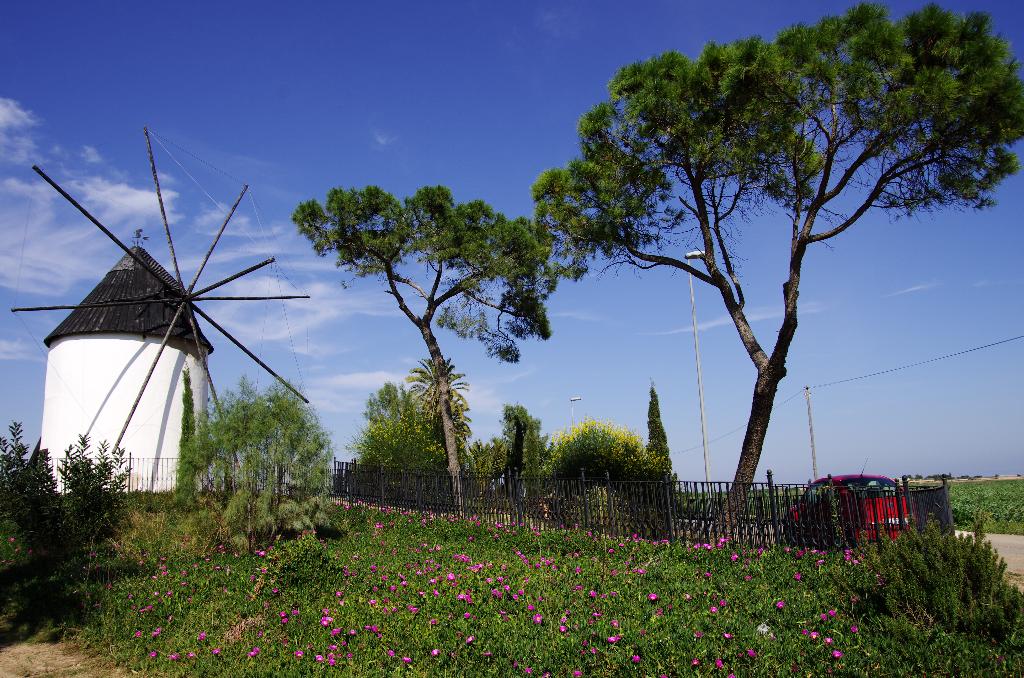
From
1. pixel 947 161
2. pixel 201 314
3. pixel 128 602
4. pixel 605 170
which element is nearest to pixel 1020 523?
pixel 947 161

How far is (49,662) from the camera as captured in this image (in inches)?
341

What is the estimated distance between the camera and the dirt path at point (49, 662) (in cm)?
814

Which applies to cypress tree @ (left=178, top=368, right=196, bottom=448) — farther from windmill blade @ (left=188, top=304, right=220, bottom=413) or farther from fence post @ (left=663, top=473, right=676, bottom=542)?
fence post @ (left=663, top=473, right=676, bottom=542)

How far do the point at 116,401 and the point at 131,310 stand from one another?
11.2 feet

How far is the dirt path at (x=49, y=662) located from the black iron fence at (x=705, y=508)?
842 centimetres

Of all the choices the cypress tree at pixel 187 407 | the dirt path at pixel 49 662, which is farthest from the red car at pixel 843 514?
the cypress tree at pixel 187 407

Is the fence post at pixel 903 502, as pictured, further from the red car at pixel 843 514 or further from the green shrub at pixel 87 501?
the green shrub at pixel 87 501

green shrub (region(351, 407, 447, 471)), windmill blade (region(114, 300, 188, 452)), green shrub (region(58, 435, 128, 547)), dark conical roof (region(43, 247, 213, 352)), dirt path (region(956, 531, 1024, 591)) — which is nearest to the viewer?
dirt path (region(956, 531, 1024, 591))

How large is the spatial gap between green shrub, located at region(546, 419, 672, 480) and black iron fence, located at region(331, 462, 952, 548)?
4.68 meters

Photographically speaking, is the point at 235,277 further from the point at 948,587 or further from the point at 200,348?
the point at 948,587

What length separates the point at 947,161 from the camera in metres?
13.3

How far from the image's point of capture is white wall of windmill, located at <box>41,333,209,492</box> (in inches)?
867

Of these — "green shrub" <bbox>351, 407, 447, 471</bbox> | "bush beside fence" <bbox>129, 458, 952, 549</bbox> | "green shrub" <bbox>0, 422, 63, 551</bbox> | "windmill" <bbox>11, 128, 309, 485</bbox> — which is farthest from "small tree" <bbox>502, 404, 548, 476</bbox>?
"green shrub" <bbox>0, 422, 63, 551</bbox>

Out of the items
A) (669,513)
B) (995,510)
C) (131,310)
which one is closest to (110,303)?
(131,310)
